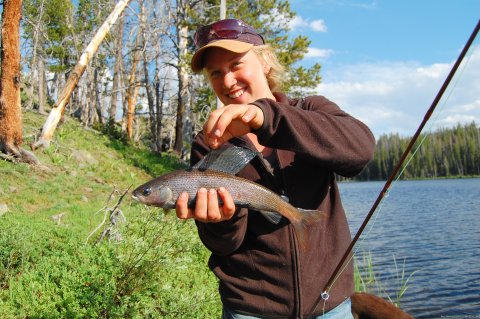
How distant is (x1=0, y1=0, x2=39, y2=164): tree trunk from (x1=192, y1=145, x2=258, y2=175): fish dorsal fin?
13704 millimetres

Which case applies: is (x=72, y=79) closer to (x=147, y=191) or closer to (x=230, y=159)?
(x=147, y=191)

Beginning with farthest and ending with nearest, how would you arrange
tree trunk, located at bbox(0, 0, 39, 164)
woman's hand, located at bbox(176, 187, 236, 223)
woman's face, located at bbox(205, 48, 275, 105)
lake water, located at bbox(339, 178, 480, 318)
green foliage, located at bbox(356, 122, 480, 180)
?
green foliage, located at bbox(356, 122, 480, 180) < tree trunk, located at bbox(0, 0, 39, 164) < lake water, located at bbox(339, 178, 480, 318) < woman's face, located at bbox(205, 48, 275, 105) < woman's hand, located at bbox(176, 187, 236, 223)

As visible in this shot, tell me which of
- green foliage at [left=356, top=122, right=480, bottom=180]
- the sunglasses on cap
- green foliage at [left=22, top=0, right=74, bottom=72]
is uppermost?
green foliage at [left=22, top=0, right=74, bottom=72]

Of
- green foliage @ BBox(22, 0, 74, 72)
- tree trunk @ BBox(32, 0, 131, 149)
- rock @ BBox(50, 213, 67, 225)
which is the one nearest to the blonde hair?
rock @ BBox(50, 213, 67, 225)

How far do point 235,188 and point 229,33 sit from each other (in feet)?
3.31

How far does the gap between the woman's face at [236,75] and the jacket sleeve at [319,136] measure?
595 mm

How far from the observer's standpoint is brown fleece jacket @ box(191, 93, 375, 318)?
2230mm

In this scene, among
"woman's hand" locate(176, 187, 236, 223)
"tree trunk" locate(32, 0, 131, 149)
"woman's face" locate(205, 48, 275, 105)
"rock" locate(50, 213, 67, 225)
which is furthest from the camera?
"tree trunk" locate(32, 0, 131, 149)

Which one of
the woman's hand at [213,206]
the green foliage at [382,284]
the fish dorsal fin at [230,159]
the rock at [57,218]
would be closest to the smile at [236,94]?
the fish dorsal fin at [230,159]

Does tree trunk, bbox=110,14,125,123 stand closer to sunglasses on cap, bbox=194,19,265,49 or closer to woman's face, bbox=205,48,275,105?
sunglasses on cap, bbox=194,19,265,49

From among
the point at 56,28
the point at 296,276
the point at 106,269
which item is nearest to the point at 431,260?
the point at 106,269

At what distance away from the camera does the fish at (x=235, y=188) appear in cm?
241

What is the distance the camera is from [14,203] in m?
11.5

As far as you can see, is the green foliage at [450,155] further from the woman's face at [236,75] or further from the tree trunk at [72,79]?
the woman's face at [236,75]
